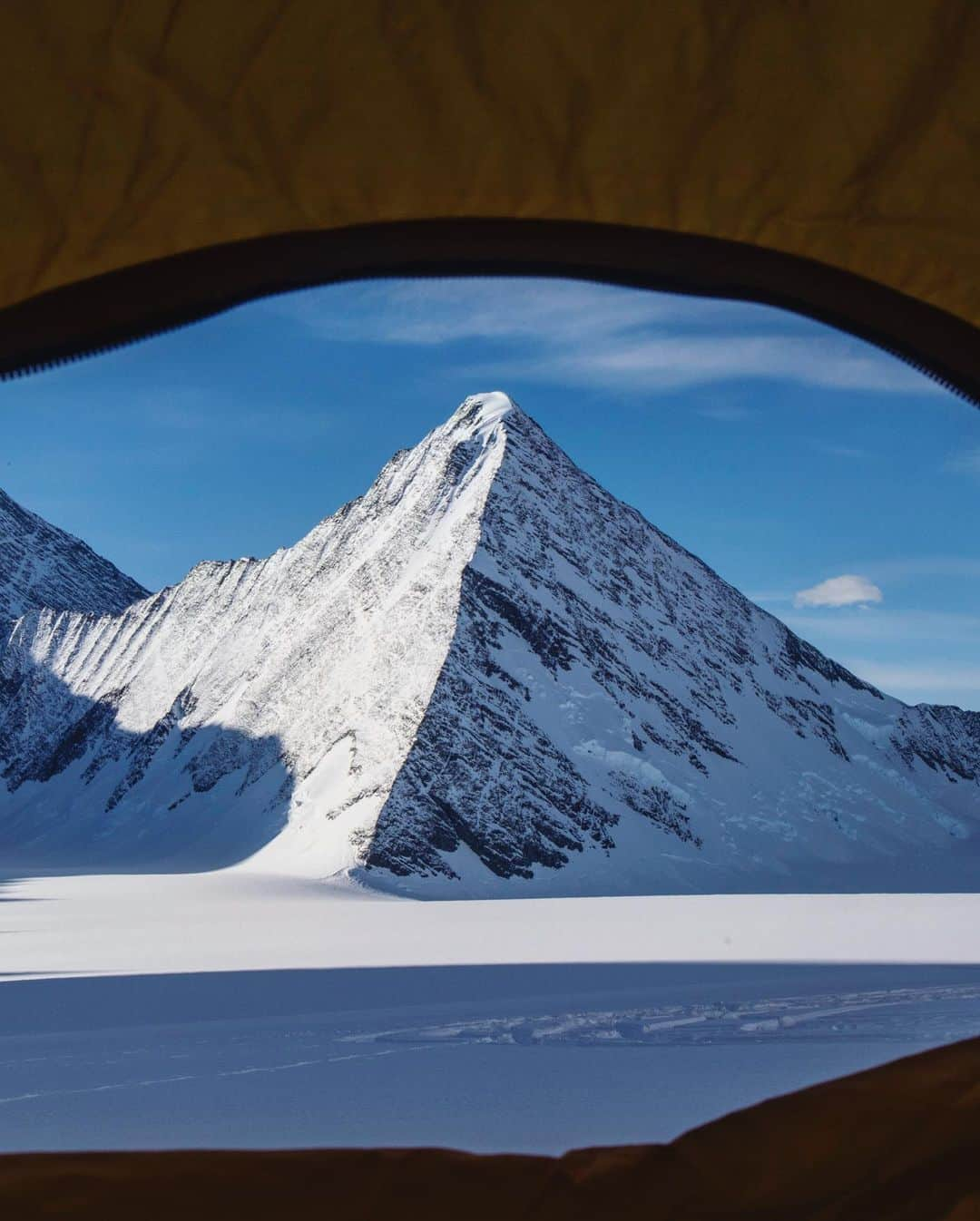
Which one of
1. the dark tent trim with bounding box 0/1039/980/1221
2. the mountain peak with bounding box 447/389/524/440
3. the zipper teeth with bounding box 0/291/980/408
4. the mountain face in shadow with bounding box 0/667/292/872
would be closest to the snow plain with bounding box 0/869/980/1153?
the dark tent trim with bounding box 0/1039/980/1221

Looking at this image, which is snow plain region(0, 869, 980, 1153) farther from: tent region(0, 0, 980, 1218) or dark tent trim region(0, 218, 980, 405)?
dark tent trim region(0, 218, 980, 405)

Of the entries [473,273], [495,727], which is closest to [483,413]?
[495,727]

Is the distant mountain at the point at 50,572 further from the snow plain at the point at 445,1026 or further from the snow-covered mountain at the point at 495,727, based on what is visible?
the snow plain at the point at 445,1026

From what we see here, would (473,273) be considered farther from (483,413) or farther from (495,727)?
(483,413)

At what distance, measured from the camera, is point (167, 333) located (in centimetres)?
225

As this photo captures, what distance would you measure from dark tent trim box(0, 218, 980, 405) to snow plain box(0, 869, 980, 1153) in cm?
362

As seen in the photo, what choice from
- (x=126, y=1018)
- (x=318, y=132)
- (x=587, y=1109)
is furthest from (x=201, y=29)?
(x=126, y=1018)

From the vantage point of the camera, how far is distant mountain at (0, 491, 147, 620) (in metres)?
121

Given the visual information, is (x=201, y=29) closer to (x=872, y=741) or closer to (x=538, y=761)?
(x=538, y=761)

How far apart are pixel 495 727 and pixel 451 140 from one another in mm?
35488

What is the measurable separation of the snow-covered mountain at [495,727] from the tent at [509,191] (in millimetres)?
27751

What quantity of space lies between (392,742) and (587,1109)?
30770mm

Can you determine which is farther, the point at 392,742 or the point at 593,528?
the point at 593,528

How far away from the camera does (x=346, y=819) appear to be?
113 feet
